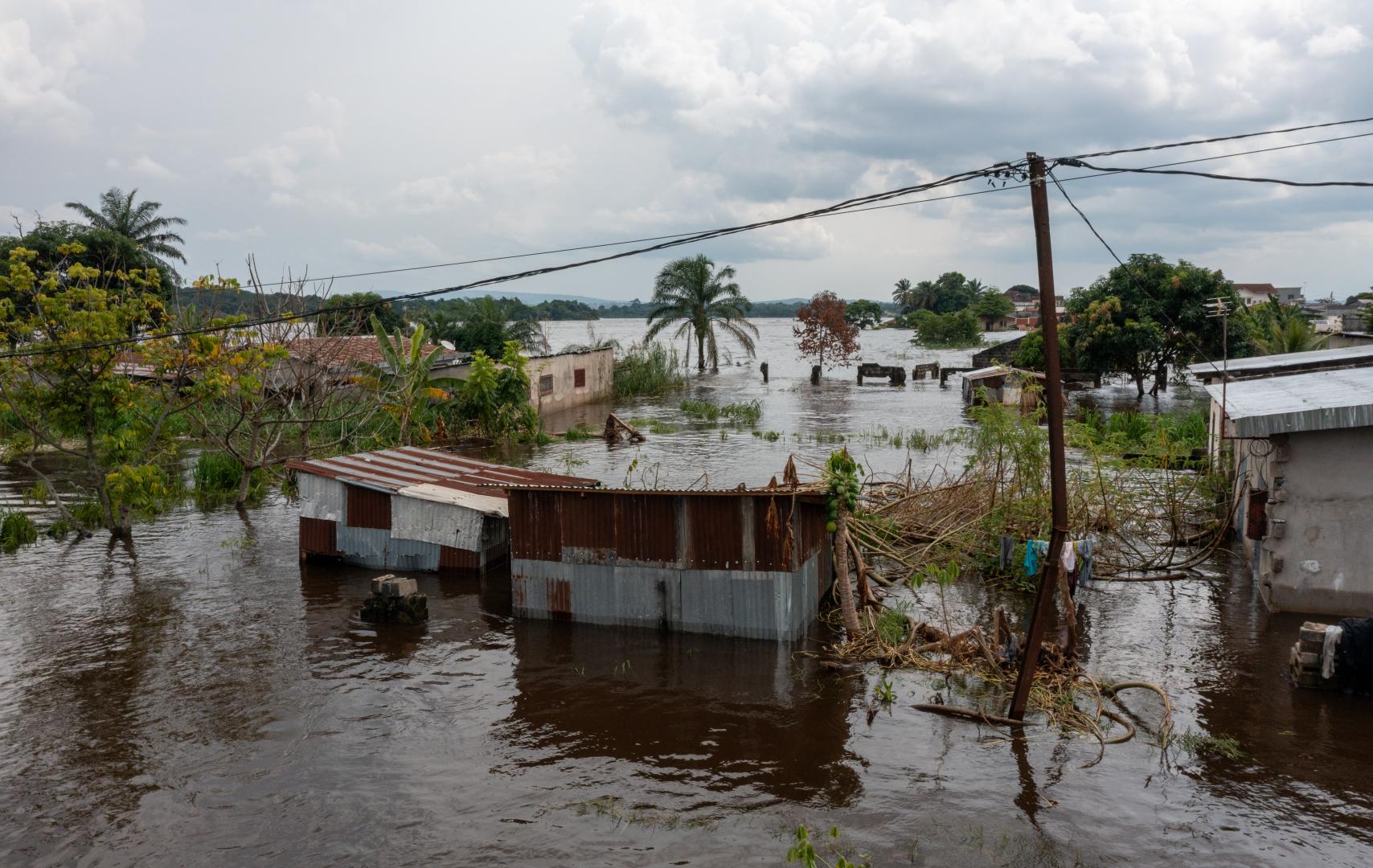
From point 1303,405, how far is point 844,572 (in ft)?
20.1

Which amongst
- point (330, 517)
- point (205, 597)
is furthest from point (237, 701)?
point (330, 517)

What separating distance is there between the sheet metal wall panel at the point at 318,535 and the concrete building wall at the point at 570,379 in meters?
19.2

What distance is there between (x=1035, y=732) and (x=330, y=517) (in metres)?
11.1

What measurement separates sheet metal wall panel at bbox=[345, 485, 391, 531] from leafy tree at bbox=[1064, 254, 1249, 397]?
28.5m

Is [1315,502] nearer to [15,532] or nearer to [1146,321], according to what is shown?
[15,532]

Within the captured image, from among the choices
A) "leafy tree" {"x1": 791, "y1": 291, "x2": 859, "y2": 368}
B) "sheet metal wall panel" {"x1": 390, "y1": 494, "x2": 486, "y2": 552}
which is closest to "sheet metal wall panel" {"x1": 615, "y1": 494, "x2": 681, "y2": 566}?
"sheet metal wall panel" {"x1": 390, "y1": 494, "x2": 486, "y2": 552}

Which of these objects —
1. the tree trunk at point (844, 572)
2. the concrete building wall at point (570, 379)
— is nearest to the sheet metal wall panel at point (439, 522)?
the tree trunk at point (844, 572)

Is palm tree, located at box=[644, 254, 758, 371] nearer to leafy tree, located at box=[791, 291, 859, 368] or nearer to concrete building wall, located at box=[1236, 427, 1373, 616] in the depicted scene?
leafy tree, located at box=[791, 291, 859, 368]

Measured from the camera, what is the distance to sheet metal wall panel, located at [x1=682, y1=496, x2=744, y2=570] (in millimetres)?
11016

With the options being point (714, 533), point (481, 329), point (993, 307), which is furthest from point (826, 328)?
point (993, 307)

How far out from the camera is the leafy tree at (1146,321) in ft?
114

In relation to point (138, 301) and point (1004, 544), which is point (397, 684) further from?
A: point (138, 301)

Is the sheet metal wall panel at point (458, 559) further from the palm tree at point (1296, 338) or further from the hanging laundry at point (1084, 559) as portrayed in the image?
the palm tree at point (1296, 338)

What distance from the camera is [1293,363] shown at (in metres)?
17.0
